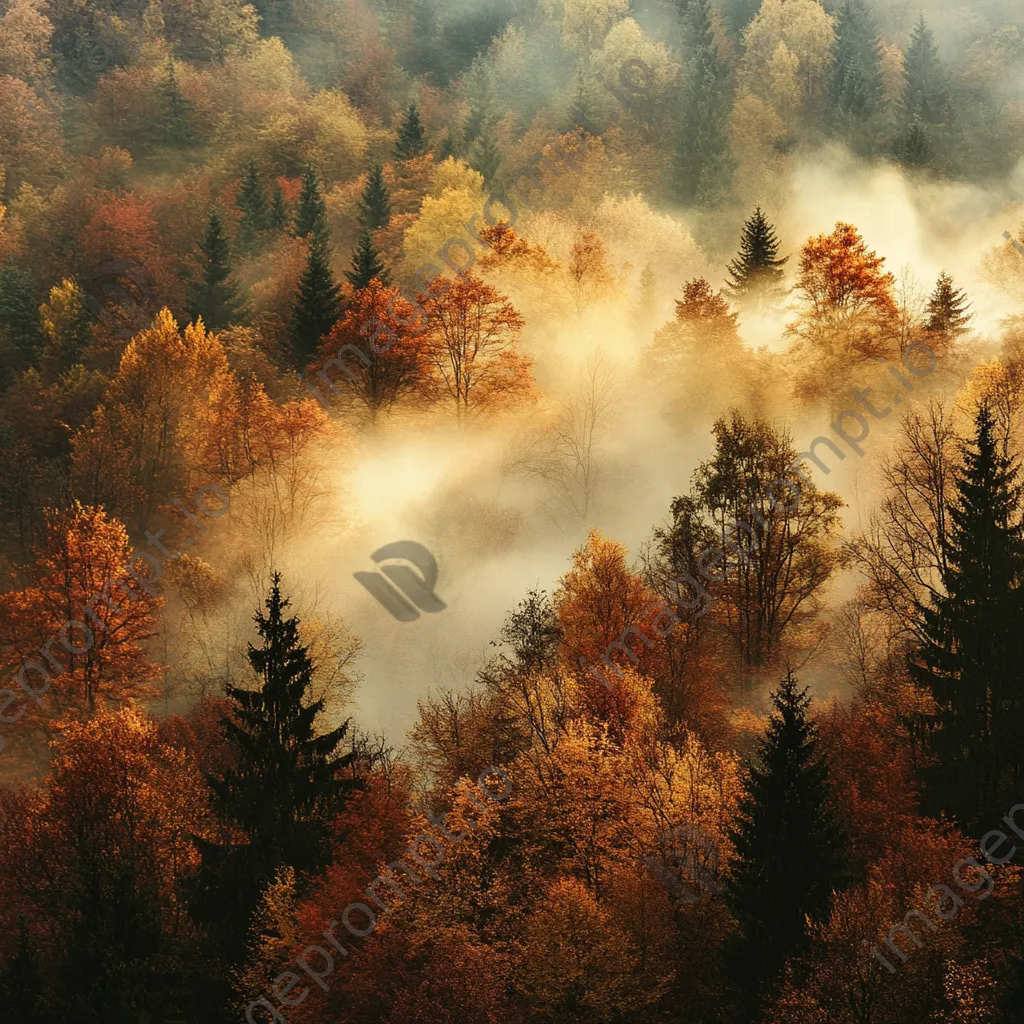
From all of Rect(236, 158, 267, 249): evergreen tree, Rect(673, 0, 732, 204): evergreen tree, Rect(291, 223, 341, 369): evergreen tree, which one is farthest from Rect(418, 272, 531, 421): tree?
Rect(673, 0, 732, 204): evergreen tree

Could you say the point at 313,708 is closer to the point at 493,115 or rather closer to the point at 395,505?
the point at 395,505

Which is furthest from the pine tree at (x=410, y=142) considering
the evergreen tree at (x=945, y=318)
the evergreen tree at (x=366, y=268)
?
the evergreen tree at (x=945, y=318)

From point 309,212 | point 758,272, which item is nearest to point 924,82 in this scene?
point 758,272

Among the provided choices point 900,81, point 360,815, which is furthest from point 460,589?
point 900,81

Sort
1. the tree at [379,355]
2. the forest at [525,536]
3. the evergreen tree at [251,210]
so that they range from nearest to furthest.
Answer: the forest at [525,536] → the tree at [379,355] → the evergreen tree at [251,210]

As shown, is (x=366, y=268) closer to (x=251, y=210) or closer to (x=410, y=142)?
(x=251, y=210)

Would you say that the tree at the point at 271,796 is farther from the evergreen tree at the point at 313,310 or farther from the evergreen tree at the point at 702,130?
the evergreen tree at the point at 702,130

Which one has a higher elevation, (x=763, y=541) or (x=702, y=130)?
(x=702, y=130)
